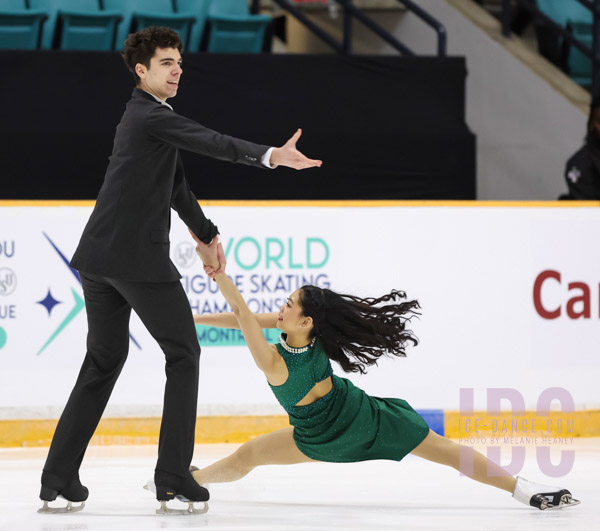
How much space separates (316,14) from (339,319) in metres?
5.32

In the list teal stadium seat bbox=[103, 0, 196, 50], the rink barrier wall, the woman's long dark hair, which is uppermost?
teal stadium seat bbox=[103, 0, 196, 50]

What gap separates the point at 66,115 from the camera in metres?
6.15

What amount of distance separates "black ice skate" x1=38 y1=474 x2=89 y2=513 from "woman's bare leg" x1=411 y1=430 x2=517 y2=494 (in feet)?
3.43

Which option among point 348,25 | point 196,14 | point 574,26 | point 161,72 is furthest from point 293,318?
point 574,26

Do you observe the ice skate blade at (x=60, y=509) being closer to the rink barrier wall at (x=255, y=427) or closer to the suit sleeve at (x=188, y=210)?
the suit sleeve at (x=188, y=210)

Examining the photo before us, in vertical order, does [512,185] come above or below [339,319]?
above

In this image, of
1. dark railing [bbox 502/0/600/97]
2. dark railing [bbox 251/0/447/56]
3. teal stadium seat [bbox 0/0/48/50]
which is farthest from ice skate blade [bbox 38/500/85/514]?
dark railing [bbox 502/0/600/97]

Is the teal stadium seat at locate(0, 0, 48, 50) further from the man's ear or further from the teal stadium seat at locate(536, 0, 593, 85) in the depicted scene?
the teal stadium seat at locate(536, 0, 593, 85)

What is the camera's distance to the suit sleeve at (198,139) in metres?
2.97

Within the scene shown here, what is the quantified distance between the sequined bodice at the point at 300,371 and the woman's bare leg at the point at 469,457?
0.39 m

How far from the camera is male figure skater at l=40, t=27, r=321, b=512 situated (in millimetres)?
3211

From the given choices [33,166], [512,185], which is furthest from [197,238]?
[512,185]

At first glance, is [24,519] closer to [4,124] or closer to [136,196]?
[136,196]

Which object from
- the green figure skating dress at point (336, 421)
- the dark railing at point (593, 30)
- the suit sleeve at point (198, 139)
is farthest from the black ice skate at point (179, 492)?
the dark railing at point (593, 30)
